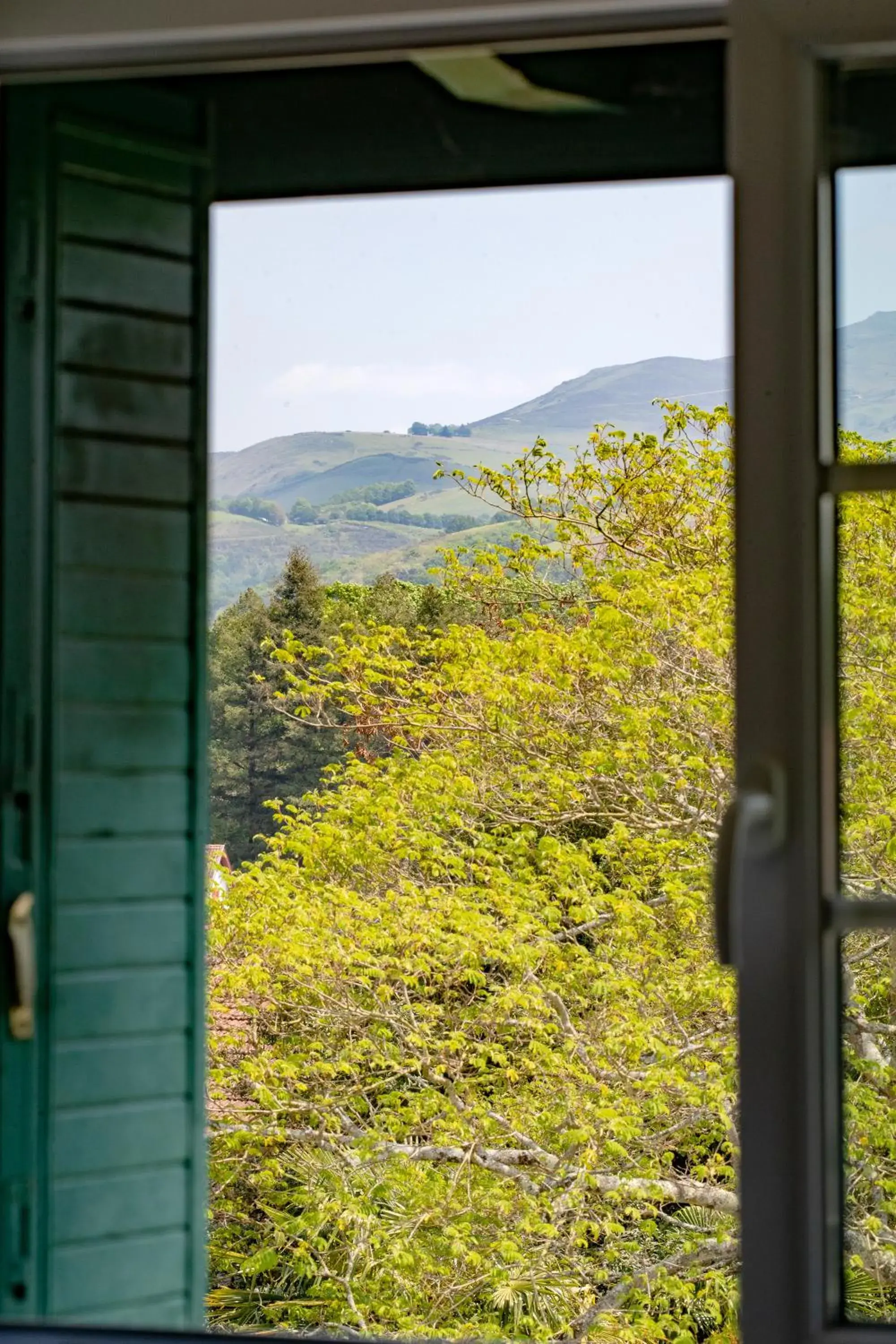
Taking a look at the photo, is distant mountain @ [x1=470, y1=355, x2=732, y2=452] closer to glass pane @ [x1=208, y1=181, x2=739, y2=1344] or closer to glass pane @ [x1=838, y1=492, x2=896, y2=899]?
glass pane @ [x1=208, y1=181, x2=739, y2=1344]

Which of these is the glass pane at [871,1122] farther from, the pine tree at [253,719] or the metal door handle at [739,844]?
the pine tree at [253,719]

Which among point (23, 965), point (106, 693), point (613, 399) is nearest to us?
point (23, 965)

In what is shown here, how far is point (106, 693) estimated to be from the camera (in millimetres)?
1444

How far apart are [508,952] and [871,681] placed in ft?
5.21

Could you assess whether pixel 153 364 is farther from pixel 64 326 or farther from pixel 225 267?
pixel 225 267

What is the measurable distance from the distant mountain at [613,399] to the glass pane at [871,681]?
0.88 m

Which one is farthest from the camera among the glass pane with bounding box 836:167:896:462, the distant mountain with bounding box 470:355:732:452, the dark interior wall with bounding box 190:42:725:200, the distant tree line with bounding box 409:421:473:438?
the distant tree line with bounding box 409:421:473:438

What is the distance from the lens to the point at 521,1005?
3.12 metres

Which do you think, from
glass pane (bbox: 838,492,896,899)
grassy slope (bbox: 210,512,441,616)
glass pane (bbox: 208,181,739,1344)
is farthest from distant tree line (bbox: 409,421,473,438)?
glass pane (bbox: 838,492,896,899)

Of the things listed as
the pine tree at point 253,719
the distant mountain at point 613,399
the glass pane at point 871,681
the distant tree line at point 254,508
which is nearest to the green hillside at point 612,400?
the distant mountain at point 613,399

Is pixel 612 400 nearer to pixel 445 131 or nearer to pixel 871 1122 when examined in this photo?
pixel 445 131

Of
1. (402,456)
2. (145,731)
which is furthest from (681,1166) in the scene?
(145,731)

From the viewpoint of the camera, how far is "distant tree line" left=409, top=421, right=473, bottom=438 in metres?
3.02

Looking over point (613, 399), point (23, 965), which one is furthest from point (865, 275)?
point (613, 399)
